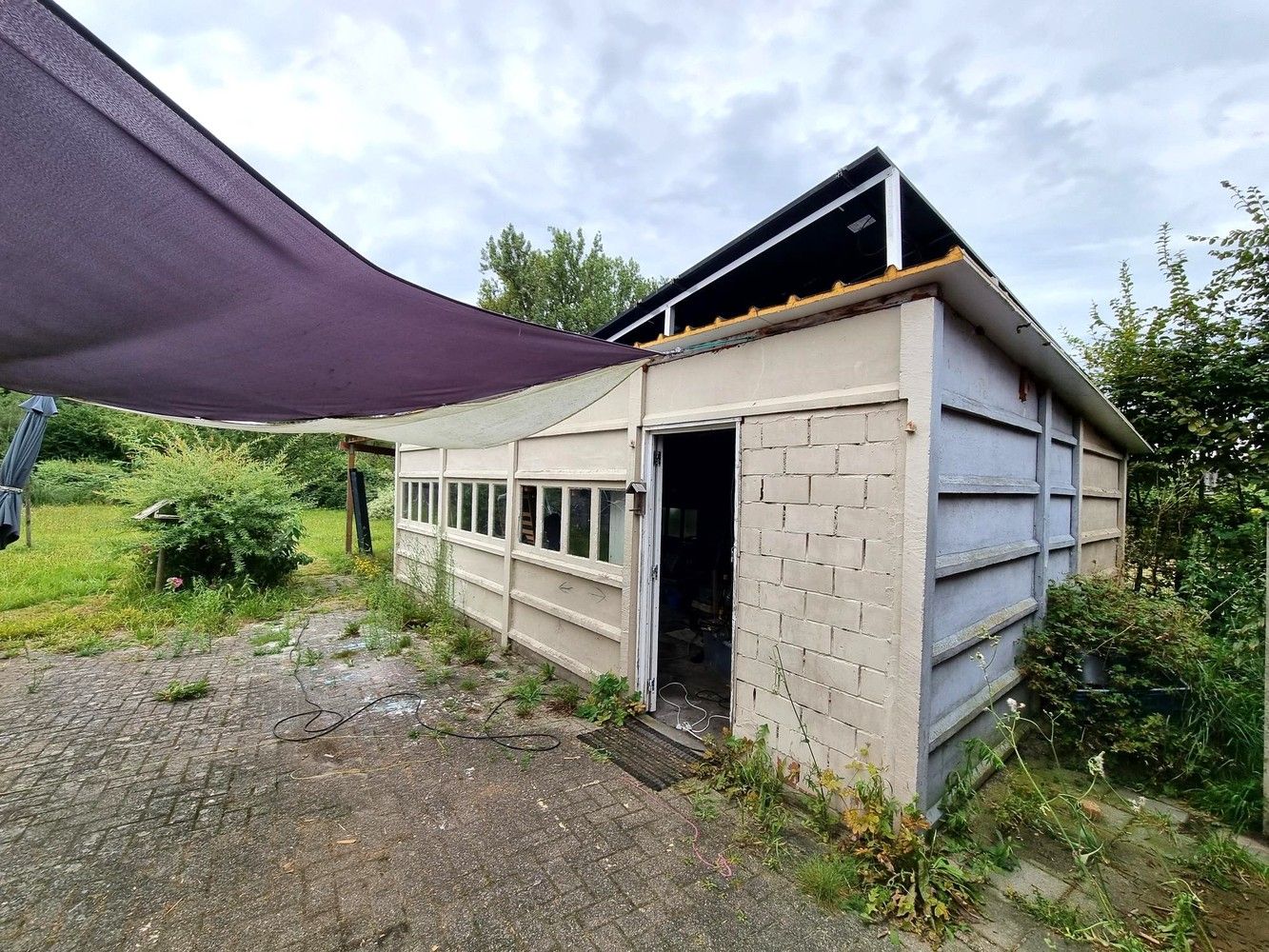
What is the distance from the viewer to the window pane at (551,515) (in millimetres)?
4660

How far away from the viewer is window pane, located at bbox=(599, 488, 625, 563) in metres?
3.98

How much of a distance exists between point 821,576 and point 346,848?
2649 mm

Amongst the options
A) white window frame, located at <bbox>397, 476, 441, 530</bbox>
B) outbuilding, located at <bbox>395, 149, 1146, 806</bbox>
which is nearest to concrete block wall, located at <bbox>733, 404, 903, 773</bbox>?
outbuilding, located at <bbox>395, 149, 1146, 806</bbox>

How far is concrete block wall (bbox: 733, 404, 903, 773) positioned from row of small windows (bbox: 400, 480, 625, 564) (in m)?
1.30

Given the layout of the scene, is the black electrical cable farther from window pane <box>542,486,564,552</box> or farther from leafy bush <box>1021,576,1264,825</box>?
leafy bush <box>1021,576,1264,825</box>

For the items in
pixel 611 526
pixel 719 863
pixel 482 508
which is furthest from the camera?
pixel 482 508

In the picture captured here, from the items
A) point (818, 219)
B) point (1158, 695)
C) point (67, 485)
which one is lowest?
point (1158, 695)

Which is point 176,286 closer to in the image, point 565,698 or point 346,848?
point 346,848

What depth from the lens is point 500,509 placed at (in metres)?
5.57

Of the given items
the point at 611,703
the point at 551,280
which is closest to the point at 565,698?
the point at 611,703

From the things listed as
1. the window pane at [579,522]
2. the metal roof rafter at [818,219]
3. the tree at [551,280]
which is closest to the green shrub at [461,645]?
the window pane at [579,522]

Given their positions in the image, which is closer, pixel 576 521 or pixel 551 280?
pixel 576 521

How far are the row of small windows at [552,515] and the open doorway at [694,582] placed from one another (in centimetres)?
45

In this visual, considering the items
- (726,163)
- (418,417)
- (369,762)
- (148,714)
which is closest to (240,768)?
(369,762)
